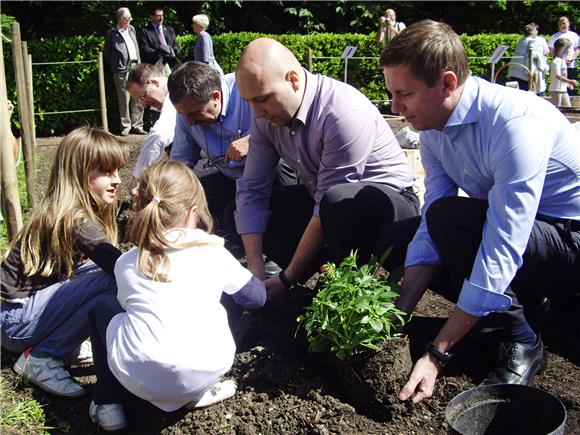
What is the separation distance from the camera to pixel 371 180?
3.26m

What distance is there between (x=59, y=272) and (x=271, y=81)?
48.8 inches

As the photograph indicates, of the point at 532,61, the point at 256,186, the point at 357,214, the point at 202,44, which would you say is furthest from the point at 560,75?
the point at 357,214

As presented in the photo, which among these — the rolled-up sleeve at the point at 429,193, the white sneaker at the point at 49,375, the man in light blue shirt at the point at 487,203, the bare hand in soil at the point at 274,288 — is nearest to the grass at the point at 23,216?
the white sneaker at the point at 49,375

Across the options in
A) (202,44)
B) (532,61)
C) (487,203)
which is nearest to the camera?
(487,203)

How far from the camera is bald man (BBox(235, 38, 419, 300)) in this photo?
119 inches

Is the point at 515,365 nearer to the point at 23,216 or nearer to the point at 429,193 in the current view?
the point at 429,193

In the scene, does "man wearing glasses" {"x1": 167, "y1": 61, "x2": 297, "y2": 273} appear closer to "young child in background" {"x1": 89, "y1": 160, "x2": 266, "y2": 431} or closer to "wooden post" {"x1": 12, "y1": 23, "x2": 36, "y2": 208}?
"wooden post" {"x1": 12, "y1": 23, "x2": 36, "y2": 208}

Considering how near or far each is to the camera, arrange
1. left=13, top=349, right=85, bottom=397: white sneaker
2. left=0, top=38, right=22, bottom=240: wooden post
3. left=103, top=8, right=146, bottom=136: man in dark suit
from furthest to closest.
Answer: left=103, top=8, right=146, bottom=136: man in dark suit < left=0, top=38, right=22, bottom=240: wooden post < left=13, top=349, right=85, bottom=397: white sneaker

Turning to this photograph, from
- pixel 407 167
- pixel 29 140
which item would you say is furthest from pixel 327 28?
pixel 407 167

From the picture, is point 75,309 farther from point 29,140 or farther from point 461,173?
point 29,140

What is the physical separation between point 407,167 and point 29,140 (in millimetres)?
3418

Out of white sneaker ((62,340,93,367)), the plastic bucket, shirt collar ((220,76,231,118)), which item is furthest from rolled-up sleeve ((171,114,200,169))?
the plastic bucket

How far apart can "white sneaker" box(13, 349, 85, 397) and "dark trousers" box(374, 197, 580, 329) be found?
5.20 ft

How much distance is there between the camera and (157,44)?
11836mm
